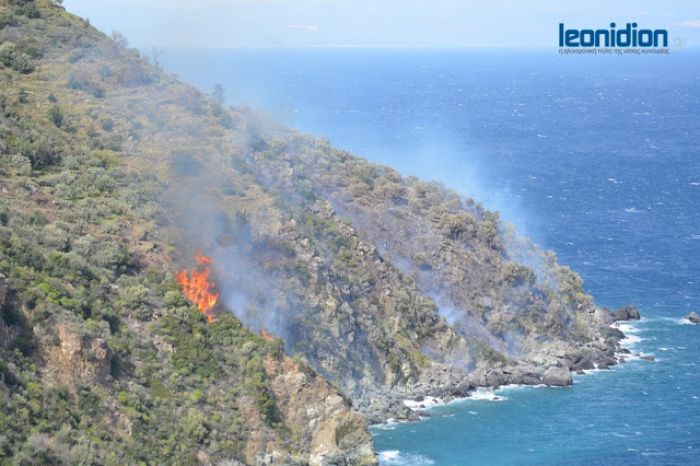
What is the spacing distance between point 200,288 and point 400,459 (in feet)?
63.0

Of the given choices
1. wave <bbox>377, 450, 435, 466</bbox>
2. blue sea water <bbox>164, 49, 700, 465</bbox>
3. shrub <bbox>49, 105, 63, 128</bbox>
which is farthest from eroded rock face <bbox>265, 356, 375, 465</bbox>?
shrub <bbox>49, 105, 63, 128</bbox>

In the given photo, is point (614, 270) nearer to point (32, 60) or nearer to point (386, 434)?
point (386, 434)

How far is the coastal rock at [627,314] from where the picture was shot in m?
118

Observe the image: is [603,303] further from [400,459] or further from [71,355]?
[71,355]

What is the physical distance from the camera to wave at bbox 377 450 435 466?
8369cm

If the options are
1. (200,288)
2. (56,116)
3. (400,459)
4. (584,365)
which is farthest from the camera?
(584,365)

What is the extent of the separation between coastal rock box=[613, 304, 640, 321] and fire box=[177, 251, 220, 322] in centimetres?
4542

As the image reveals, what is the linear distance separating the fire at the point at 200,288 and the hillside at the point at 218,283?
67cm

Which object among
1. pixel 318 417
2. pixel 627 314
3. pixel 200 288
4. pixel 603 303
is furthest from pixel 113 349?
pixel 603 303

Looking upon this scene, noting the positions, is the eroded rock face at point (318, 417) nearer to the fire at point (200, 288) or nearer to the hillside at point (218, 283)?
the hillside at point (218, 283)

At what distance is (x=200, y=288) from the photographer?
291ft

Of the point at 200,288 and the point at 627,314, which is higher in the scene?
the point at 200,288

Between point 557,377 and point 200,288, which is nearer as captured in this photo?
point 200,288

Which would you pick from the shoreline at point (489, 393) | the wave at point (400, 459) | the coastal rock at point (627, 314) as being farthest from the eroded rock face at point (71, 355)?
the coastal rock at point (627, 314)
